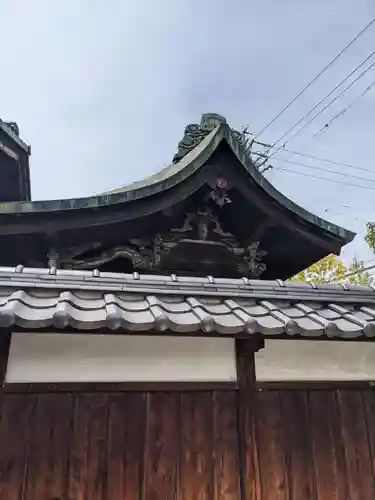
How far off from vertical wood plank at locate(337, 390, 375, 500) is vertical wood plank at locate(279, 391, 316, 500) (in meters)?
0.31

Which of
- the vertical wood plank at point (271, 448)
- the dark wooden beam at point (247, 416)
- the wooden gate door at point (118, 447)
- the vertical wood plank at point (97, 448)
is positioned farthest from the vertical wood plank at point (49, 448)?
the vertical wood plank at point (271, 448)

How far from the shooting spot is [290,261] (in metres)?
6.43

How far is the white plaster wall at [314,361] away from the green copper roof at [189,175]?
244 cm

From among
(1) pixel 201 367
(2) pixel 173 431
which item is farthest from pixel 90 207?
(2) pixel 173 431

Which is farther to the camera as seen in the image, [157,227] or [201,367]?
[157,227]

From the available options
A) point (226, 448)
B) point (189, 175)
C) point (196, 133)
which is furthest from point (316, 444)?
point (196, 133)

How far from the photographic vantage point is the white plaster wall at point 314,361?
319 cm

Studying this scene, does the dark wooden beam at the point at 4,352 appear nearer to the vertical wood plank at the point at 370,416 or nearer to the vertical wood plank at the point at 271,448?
the vertical wood plank at the point at 271,448

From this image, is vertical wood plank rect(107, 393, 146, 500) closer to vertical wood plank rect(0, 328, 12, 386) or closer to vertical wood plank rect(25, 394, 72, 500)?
vertical wood plank rect(25, 394, 72, 500)

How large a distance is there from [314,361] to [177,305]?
4.19ft

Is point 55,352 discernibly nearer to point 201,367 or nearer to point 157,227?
point 201,367

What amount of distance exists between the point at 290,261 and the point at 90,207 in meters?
3.37

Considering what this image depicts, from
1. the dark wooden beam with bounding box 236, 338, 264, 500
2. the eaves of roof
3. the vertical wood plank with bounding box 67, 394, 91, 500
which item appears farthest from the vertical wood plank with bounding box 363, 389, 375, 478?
the eaves of roof

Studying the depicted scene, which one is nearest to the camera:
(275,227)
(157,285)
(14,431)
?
(14,431)
